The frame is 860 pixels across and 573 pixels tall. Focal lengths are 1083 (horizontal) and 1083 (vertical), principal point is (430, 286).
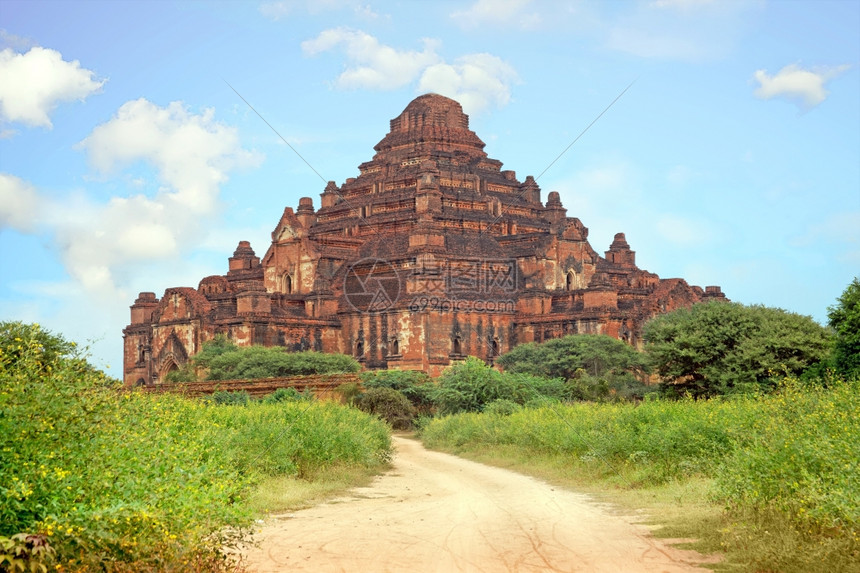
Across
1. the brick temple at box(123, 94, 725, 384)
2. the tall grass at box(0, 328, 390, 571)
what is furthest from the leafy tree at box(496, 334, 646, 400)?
the tall grass at box(0, 328, 390, 571)

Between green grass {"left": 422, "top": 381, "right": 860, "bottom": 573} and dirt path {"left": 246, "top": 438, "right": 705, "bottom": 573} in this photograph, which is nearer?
green grass {"left": 422, "top": 381, "right": 860, "bottom": 573}

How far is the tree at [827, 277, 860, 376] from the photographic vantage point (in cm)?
2728

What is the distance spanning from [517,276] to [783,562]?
136 feet

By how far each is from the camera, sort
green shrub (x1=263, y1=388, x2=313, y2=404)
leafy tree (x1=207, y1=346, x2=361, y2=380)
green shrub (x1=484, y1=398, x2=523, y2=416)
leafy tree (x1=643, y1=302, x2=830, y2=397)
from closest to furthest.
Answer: leafy tree (x1=643, y1=302, x2=830, y2=397) → green shrub (x1=484, y1=398, x2=523, y2=416) → green shrub (x1=263, y1=388, x2=313, y2=404) → leafy tree (x1=207, y1=346, x2=361, y2=380)

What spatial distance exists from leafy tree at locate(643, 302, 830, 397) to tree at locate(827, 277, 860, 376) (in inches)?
103

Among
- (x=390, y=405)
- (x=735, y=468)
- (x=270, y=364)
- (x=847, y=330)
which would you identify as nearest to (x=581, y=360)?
(x=390, y=405)

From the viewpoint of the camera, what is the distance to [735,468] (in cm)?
1446

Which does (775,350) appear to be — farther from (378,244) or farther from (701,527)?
(378,244)

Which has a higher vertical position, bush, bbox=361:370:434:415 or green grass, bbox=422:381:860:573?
bush, bbox=361:370:434:415

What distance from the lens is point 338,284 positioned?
54.4 m

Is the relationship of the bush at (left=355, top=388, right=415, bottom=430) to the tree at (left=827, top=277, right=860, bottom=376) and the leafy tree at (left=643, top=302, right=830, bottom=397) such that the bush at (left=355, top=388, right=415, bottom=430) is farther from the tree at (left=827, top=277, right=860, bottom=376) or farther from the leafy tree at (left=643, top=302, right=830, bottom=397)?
the tree at (left=827, top=277, right=860, bottom=376)

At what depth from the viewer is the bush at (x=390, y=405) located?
3931 centimetres

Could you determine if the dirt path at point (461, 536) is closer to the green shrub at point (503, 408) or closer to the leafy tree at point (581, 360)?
the green shrub at point (503, 408)

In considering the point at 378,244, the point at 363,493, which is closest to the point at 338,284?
the point at 378,244
